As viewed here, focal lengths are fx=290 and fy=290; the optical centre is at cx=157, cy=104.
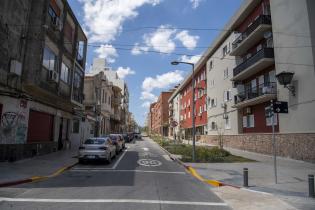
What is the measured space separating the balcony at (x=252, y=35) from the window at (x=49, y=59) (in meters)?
16.7

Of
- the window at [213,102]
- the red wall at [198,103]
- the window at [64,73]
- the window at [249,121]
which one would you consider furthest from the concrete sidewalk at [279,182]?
the red wall at [198,103]

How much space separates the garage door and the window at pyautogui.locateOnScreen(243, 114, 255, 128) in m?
18.4

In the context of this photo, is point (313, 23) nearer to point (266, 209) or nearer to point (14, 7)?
point (266, 209)

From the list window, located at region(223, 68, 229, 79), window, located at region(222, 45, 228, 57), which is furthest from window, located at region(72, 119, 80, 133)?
window, located at region(222, 45, 228, 57)

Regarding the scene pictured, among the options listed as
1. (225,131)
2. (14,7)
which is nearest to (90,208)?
(14,7)

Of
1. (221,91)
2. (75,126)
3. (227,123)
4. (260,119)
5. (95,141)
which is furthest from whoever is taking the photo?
(221,91)

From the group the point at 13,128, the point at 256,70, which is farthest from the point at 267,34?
the point at 13,128

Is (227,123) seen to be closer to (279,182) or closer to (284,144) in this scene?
(284,144)

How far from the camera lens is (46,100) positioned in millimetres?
19516

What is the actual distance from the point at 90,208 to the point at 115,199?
1090mm

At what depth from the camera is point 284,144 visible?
21047 mm

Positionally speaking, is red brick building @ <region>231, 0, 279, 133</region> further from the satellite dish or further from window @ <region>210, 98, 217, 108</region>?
window @ <region>210, 98, 217, 108</region>

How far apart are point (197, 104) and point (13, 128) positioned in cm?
3873

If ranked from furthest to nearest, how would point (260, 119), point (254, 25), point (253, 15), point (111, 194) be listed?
point (253, 15) < point (260, 119) < point (254, 25) < point (111, 194)
